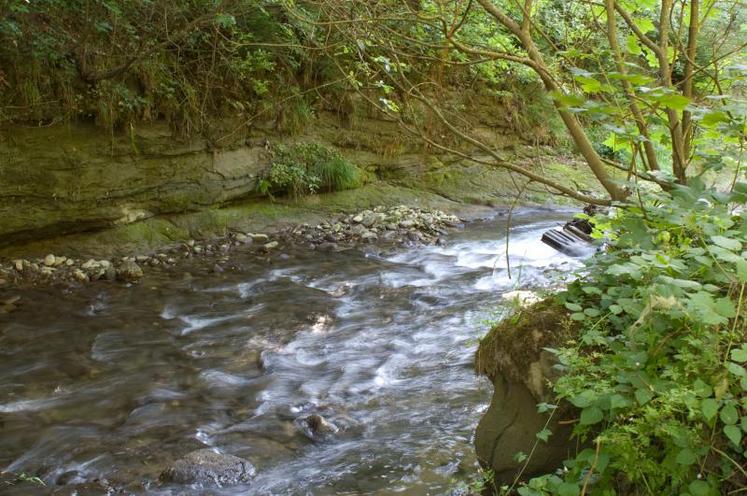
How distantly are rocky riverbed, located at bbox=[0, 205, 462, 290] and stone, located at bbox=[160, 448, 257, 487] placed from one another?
12.5 feet

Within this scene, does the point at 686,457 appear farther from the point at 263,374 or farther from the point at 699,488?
the point at 263,374

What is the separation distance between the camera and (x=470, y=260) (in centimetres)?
866

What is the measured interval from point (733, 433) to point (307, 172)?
870 cm

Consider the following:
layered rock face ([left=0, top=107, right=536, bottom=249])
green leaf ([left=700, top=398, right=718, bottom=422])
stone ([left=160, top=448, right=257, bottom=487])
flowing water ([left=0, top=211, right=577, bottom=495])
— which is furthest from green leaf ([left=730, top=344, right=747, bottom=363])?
layered rock face ([left=0, top=107, right=536, bottom=249])

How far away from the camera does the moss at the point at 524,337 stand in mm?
3016

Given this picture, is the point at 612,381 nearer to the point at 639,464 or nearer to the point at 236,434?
the point at 639,464

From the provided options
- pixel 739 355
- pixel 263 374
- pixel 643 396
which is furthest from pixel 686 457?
pixel 263 374

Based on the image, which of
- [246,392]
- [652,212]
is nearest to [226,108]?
[246,392]

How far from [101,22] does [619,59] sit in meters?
6.37

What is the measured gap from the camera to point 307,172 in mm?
10312

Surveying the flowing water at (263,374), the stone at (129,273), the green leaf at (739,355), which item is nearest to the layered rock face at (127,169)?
the stone at (129,273)

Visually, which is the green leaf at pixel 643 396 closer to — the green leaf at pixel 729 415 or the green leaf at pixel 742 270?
the green leaf at pixel 729 415

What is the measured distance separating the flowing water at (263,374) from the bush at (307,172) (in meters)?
1.75

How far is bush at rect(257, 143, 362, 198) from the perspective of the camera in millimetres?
9922
